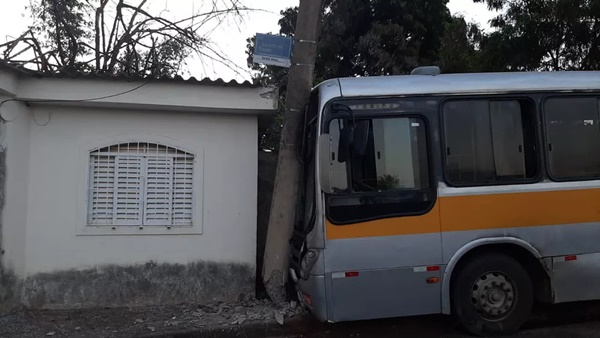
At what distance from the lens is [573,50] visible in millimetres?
10992

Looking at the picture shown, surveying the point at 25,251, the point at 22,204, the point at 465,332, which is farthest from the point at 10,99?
the point at 465,332

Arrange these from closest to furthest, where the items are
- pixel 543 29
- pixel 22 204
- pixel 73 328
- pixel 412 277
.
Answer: pixel 412 277 < pixel 73 328 < pixel 22 204 < pixel 543 29

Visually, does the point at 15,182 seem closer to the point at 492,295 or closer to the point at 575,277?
the point at 492,295

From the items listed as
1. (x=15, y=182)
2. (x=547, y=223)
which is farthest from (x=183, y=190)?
(x=547, y=223)

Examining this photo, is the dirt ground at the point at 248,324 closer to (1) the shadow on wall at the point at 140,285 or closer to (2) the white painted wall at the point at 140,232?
(1) the shadow on wall at the point at 140,285

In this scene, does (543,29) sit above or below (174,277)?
above

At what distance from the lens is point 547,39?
10836mm

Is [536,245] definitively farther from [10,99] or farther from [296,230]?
[10,99]

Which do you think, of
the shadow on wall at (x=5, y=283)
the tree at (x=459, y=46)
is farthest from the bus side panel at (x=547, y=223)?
the tree at (x=459, y=46)

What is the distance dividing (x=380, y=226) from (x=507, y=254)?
4.64 feet

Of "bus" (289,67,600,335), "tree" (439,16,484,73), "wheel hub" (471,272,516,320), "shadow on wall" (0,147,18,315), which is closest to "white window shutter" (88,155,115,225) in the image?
"shadow on wall" (0,147,18,315)

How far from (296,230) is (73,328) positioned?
2709mm

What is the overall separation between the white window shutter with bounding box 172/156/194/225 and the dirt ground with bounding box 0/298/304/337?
3.71ft

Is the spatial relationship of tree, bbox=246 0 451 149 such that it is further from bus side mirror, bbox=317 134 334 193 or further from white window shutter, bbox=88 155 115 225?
bus side mirror, bbox=317 134 334 193
